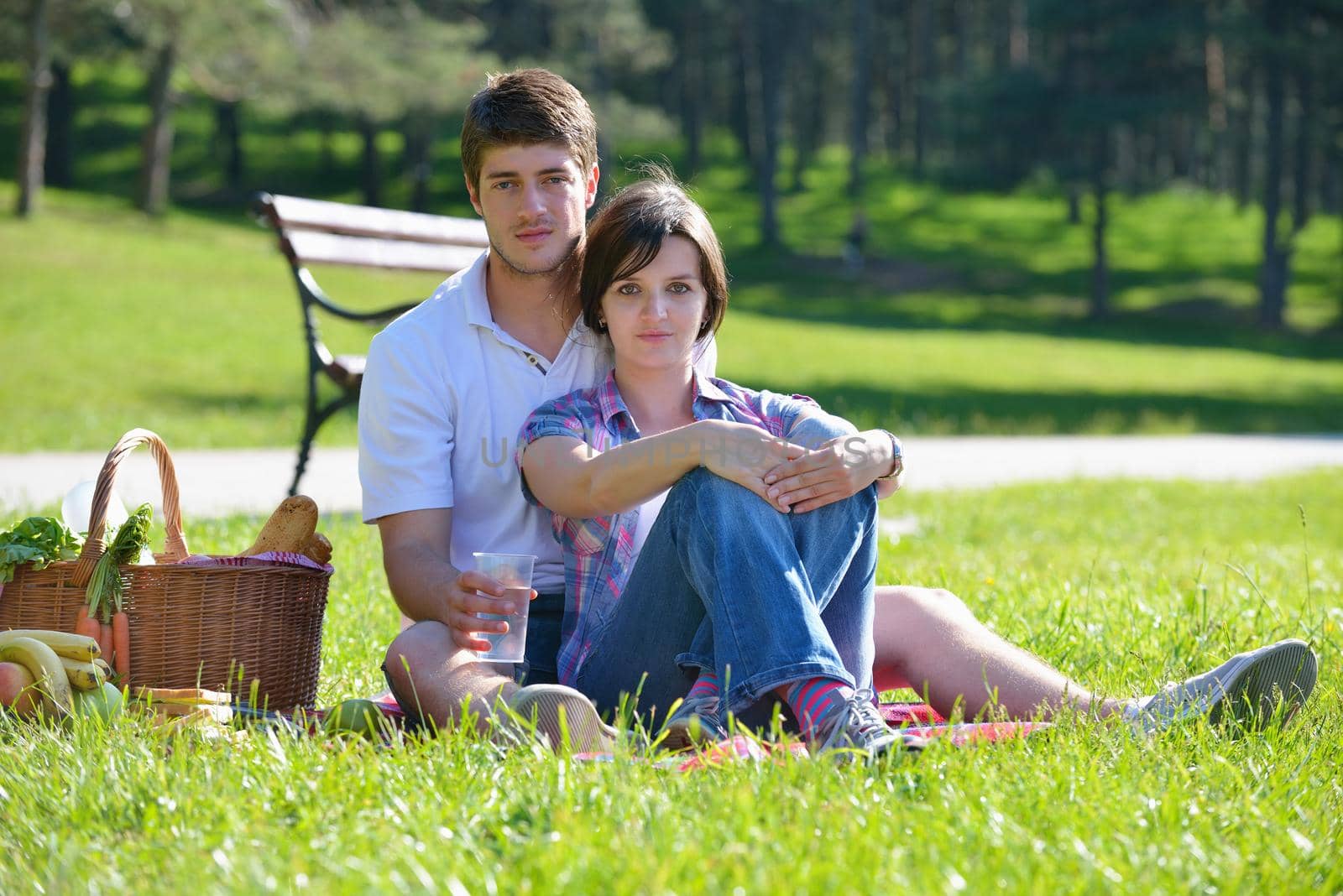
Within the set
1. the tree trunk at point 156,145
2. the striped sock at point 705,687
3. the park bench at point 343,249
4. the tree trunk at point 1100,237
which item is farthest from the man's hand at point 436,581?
the tree trunk at point 156,145

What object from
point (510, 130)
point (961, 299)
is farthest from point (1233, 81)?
point (510, 130)

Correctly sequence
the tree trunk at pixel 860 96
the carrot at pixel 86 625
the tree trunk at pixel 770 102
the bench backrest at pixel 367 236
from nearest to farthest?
1. the carrot at pixel 86 625
2. the bench backrest at pixel 367 236
3. the tree trunk at pixel 770 102
4. the tree trunk at pixel 860 96

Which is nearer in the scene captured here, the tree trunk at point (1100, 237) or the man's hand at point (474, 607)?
the man's hand at point (474, 607)

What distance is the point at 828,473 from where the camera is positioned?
2.87 m

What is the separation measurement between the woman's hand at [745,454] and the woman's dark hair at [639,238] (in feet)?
1.78

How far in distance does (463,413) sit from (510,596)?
2.08 ft

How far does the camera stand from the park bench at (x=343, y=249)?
246 inches

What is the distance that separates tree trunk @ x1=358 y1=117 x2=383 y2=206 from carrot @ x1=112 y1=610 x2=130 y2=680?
1425 inches

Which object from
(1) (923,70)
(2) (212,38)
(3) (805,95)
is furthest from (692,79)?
(2) (212,38)

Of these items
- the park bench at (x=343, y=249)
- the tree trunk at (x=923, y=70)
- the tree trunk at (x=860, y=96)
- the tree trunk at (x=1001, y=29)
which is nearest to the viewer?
A: the park bench at (x=343, y=249)

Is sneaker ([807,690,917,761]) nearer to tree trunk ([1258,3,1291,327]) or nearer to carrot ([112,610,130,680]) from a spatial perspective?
carrot ([112,610,130,680])

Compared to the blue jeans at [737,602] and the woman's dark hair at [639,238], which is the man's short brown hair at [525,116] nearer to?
the woman's dark hair at [639,238]

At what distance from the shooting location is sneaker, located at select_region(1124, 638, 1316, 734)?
2916 mm

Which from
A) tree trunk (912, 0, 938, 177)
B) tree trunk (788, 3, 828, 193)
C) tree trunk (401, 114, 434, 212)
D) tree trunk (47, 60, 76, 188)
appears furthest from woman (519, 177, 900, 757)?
tree trunk (912, 0, 938, 177)
